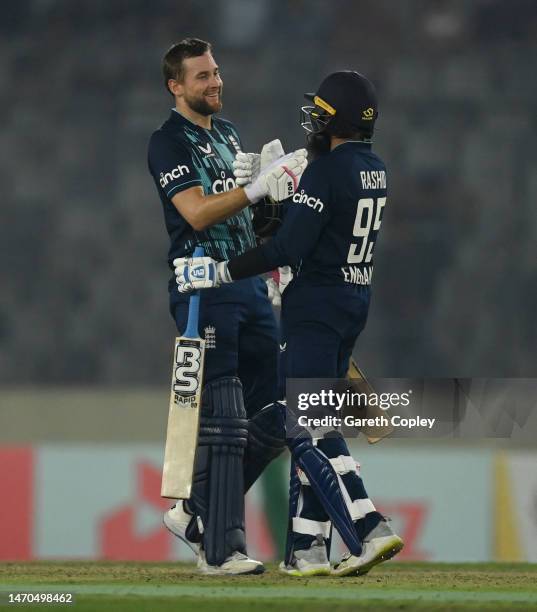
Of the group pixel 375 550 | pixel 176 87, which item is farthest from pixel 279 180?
pixel 375 550

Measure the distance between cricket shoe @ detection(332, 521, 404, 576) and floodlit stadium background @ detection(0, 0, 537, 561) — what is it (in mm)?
5472

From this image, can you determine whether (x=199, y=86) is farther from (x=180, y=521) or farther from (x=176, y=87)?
(x=180, y=521)

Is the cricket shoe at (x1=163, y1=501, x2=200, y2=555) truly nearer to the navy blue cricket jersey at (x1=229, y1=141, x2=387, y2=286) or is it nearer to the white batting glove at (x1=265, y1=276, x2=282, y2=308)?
the white batting glove at (x1=265, y1=276, x2=282, y2=308)

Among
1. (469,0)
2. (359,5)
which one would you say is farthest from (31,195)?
(469,0)

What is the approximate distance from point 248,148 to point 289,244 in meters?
6.47

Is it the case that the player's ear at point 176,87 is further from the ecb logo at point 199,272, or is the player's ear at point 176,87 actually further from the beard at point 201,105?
the ecb logo at point 199,272

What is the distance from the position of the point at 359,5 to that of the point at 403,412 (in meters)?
6.91

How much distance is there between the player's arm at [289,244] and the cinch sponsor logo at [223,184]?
466 millimetres

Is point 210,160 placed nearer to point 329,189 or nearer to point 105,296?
point 329,189

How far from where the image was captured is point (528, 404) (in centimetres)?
714

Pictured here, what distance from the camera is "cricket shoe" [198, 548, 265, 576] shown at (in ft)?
17.3

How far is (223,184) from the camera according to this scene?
5.67 m

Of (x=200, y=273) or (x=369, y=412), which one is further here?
(x=369, y=412)

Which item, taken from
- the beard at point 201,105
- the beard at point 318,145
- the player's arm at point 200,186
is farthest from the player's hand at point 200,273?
the beard at point 201,105
